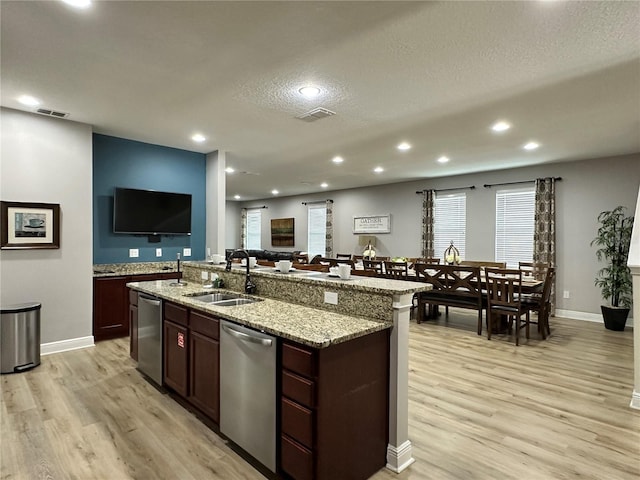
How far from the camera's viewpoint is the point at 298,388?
179cm

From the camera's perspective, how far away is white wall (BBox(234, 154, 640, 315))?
A: 5.70 metres

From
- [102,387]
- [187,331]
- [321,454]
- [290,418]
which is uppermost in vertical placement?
[187,331]

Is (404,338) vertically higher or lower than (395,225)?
lower

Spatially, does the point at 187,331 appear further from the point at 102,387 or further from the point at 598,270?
the point at 598,270

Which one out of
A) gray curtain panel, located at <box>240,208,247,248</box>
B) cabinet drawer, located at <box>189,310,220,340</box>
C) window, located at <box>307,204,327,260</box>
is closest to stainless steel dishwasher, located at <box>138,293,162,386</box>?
cabinet drawer, located at <box>189,310,220,340</box>

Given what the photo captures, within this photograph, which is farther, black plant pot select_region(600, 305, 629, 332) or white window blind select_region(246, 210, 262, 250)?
white window blind select_region(246, 210, 262, 250)

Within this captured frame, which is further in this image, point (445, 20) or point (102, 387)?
point (102, 387)

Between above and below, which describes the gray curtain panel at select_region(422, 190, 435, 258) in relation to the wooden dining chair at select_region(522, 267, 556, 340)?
above

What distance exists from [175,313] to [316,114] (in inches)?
94.0

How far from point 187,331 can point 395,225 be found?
21.4 ft

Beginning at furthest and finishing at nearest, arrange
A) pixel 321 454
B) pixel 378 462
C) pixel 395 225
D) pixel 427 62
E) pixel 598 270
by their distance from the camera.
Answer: pixel 395 225
pixel 598 270
pixel 427 62
pixel 378 462
pixel 321 454

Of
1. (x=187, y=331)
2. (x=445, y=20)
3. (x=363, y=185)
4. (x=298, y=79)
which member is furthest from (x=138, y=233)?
(x=363, y=185)

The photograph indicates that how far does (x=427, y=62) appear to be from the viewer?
2.66 m

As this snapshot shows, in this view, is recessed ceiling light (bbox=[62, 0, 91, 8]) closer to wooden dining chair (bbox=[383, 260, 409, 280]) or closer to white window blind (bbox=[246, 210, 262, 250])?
wooden dining chair (bbox=[383, 260, 409, 280])
